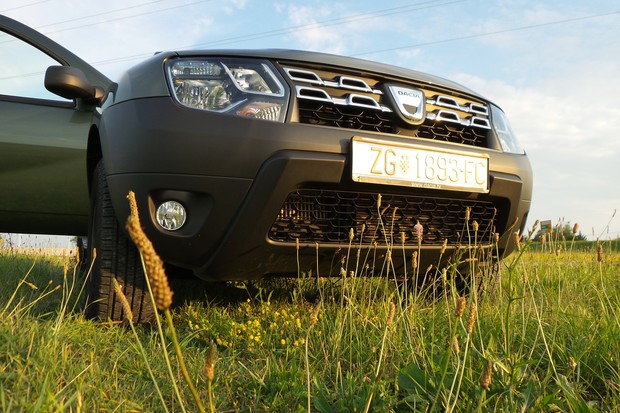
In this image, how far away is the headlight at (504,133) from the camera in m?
2.62

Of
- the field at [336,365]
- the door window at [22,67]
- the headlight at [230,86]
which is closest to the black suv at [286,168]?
the headlight at [230,86]

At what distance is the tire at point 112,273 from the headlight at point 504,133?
1733 millimetres

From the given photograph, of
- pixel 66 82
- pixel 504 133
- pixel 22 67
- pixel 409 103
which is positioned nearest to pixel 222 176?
pixel 409 103

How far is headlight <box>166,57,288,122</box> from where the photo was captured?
1955 millimetres

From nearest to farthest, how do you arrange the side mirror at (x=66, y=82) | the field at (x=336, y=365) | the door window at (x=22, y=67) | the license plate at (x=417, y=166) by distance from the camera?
the field at (x=336, y=365), the license plate at (x=417, y=166), the side mirror at (x=66, y=82), the door window at (x=22, y=67)

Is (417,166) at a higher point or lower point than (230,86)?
lower

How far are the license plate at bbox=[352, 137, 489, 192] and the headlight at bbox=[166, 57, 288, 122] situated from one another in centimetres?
34

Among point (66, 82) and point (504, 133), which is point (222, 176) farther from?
point (504, 133)

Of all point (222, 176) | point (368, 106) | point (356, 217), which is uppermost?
point (368, 106)

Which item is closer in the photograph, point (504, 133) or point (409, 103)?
point (409, 103)

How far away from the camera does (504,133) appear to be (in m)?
2.67

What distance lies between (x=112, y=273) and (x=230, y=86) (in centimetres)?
88

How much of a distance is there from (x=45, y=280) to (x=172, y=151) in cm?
206

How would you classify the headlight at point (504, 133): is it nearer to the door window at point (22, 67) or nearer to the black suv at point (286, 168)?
the black suv at point (286, 168)
